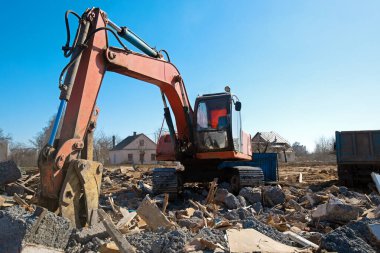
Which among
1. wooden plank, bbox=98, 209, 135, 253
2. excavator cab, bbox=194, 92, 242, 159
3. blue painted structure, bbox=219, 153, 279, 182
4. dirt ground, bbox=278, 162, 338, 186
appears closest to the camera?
wooden plank, bbox=98, 209, 135, 253

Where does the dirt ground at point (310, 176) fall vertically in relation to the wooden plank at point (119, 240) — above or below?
above

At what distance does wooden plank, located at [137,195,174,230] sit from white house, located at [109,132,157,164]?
5787 centimetres

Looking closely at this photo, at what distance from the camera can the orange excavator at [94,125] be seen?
4656mm

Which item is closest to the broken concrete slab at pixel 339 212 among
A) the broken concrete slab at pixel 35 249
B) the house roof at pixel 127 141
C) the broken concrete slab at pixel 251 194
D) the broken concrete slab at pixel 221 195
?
the broken concrete slab at pixel 251 194

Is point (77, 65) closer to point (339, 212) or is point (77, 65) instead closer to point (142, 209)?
A: point (142, 209)

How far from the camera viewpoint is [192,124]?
30.6 feet

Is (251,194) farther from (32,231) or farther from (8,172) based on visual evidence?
(8,172)

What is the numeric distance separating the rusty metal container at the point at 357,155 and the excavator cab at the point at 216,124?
5.74 meters

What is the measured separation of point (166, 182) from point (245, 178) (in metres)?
2.05

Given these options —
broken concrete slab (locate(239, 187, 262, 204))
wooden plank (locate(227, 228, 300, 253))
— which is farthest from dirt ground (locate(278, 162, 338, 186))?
wooden plank (locate(227, 228, 300, 253))

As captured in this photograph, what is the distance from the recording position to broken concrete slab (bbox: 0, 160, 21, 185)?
9078mm

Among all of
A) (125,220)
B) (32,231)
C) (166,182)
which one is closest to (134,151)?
(166,182)

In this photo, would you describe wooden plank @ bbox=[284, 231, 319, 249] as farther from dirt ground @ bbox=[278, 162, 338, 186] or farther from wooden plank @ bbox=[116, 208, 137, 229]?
dirt ground @ bbox=[278, 162, 338, 186]

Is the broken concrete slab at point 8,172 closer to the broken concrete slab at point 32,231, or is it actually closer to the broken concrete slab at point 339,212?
the broken concrete slab at point 32,231
